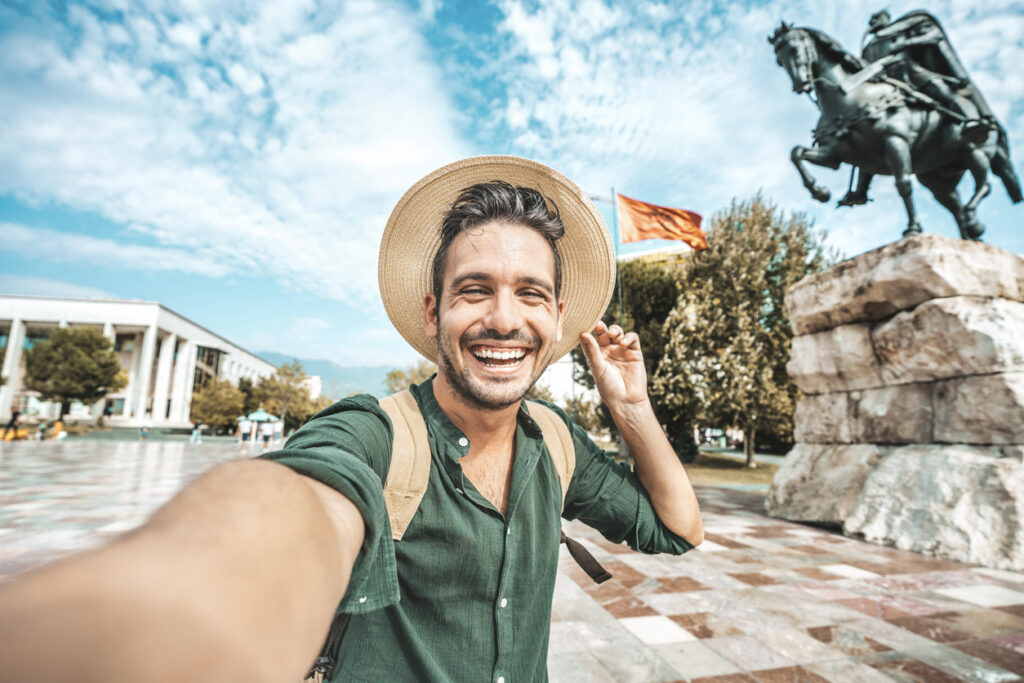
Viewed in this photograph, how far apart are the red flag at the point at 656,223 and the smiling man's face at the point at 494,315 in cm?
1019

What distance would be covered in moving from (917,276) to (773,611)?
4.76m

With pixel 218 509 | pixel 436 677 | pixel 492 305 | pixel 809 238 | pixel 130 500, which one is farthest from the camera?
pixel 809 238

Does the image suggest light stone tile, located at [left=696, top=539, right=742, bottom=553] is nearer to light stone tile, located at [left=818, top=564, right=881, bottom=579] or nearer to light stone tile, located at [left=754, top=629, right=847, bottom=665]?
light stone tile, located at [left=818, top=564, right=881, bottom=579]

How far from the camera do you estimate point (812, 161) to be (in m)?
7.44

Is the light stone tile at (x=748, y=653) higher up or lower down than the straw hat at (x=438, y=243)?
lower down

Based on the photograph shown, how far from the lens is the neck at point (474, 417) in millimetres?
1495

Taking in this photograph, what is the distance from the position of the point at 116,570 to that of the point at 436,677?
3.17ft

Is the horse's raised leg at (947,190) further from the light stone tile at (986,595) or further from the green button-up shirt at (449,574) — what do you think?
the green button-up shirt at (449,574)

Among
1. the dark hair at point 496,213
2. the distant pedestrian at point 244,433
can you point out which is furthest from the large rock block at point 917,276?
the distant pedestrian at point 244,433

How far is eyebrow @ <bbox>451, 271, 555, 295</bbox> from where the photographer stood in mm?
1490

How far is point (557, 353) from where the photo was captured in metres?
2.09

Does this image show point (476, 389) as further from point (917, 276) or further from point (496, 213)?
point (917, 276)

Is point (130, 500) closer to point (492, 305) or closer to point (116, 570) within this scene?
point (492, 305)

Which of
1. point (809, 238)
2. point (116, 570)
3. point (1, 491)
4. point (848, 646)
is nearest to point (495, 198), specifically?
point (116, 570)
